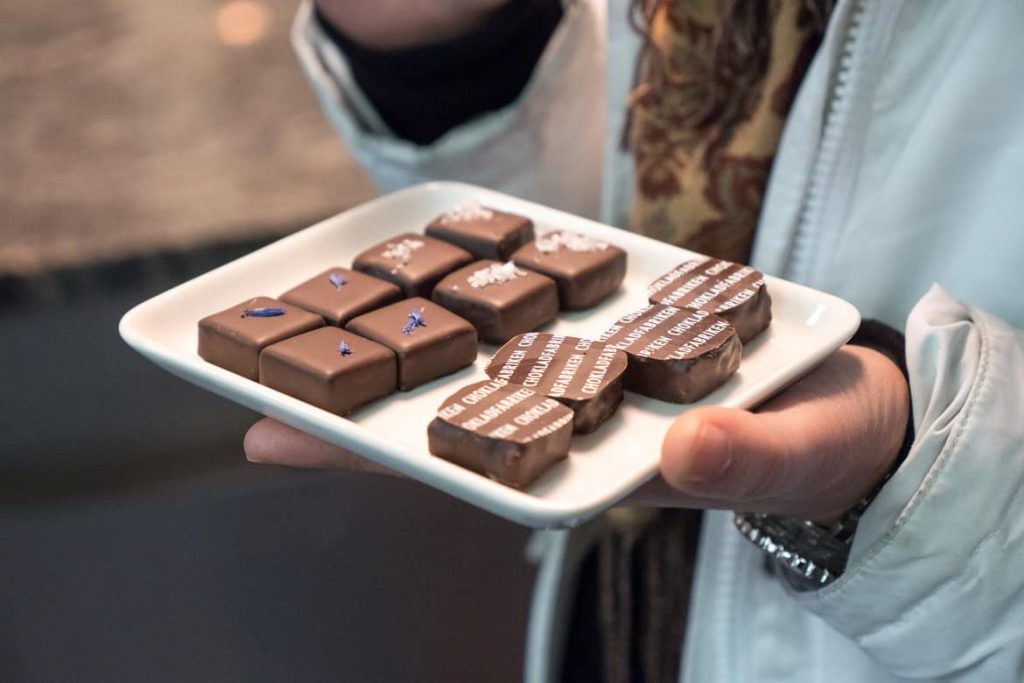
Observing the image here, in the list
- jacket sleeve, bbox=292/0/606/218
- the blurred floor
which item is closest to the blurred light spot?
the blurred floor

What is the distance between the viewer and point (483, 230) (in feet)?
2.36

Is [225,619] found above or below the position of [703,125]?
below

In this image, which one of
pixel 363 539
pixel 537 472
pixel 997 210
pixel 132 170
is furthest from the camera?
pixel 132 170

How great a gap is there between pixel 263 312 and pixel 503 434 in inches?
8.2

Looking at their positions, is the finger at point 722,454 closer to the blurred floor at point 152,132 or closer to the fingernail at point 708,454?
the fingernail at point 708,454

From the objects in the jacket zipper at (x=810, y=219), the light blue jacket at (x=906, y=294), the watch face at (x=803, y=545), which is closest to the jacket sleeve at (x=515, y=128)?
the light blue jacket at (x=906, y=294)

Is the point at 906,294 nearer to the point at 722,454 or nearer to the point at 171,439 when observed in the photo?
the point at 722,454

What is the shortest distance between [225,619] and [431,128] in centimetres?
43

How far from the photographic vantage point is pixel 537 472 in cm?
50

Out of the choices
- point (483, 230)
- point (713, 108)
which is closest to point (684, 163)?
point (713, 108)

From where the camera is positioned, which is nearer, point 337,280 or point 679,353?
point 679,353

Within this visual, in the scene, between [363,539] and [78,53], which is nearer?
[363,539]

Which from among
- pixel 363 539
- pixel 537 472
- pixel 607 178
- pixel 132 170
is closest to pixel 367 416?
pixel 537 472

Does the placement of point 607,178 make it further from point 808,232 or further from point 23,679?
point 23,679
